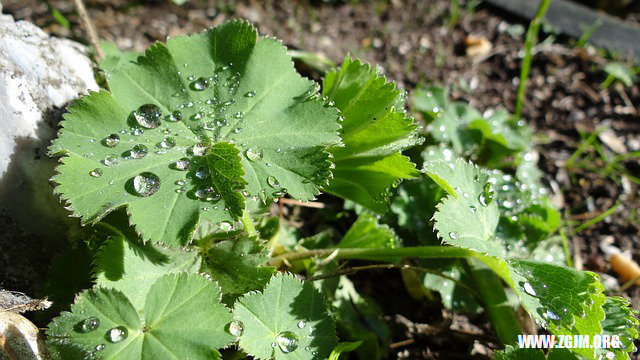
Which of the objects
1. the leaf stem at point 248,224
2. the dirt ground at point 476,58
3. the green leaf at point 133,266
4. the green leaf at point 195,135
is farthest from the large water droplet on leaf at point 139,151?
the dirt ground at point 476,58

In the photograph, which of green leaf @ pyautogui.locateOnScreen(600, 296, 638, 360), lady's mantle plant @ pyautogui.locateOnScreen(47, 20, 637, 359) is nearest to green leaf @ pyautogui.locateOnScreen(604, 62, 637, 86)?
lady's mantle plant @ pyautogui.locateOnScreen(47, 20, 637, 359)

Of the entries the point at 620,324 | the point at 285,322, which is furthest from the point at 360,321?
the point at 620,324

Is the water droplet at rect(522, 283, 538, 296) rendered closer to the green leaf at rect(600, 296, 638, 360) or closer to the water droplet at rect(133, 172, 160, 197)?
the green leaf at rect(600, 296, 638, 360)

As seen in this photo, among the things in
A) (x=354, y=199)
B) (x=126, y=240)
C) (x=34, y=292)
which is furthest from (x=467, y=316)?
(x=34, y=292)

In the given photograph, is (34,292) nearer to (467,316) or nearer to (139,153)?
(139,153)

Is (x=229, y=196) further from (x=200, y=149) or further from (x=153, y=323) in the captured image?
(x=153, y=323)
